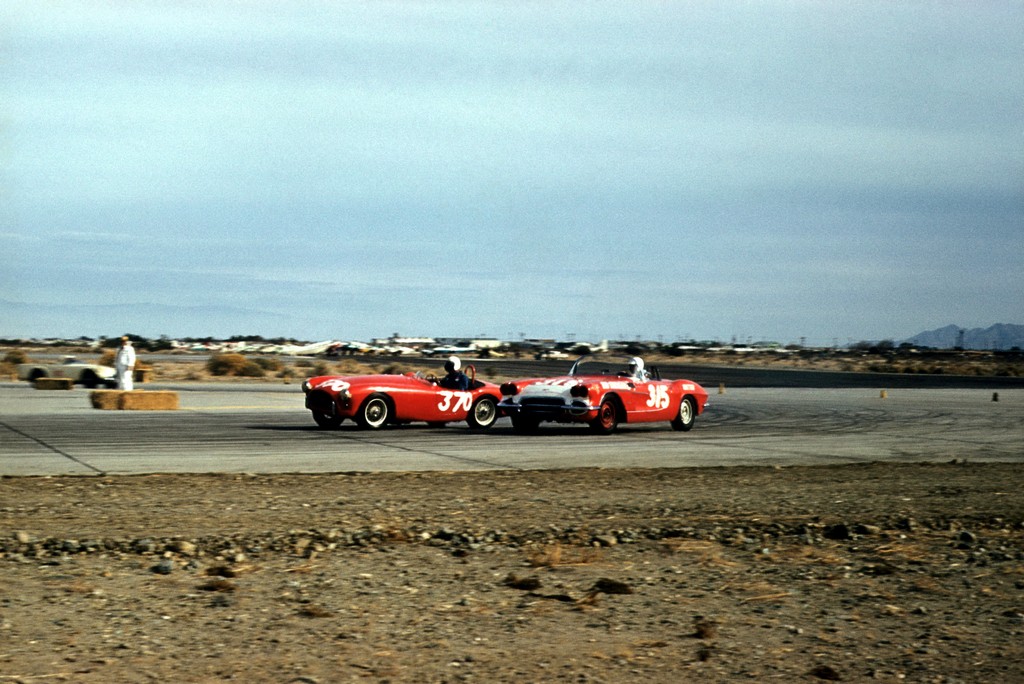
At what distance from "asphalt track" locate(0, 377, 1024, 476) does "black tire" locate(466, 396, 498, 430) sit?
293 millimetres

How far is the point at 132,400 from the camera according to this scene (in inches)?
1129

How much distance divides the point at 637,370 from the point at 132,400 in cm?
1226

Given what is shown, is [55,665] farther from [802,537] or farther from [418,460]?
[418,460]

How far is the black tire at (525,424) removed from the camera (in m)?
23.1

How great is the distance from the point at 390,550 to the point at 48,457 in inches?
334

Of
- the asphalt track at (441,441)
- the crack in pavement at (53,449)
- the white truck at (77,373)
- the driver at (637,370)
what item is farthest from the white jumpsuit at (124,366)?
the driver at (637,370)

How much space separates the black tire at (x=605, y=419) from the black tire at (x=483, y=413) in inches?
79.2

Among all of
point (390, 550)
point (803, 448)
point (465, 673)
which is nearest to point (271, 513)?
point (390, 550)

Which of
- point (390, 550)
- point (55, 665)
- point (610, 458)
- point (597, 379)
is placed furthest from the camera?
point (597, 379)

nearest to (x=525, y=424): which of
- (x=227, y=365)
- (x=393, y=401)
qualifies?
(x=393, y=401)

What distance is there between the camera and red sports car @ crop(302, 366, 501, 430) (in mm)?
22297

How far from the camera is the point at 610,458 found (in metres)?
17.9

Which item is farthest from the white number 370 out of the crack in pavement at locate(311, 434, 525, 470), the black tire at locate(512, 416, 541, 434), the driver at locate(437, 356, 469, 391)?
the crack in pavement at locate(311, 434, 525, 470)

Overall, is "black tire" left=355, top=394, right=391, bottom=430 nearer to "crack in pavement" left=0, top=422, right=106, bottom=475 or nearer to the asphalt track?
the asphalt track
